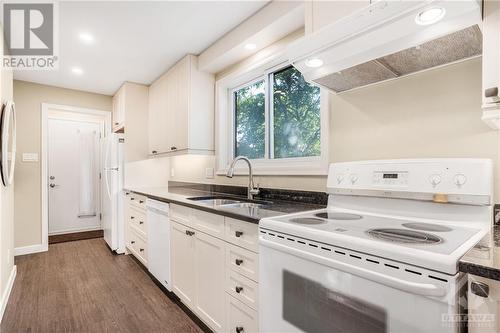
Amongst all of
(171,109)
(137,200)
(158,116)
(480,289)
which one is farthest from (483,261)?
(158,116)

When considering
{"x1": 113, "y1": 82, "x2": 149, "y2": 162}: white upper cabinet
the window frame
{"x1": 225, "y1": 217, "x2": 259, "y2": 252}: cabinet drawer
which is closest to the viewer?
{"x1": 225, "y1": 217, "x2": 259, "y2": 252}: cabinet drawer

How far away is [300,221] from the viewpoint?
1.17m

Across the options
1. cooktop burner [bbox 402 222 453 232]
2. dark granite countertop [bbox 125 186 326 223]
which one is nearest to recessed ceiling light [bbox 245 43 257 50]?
dark granite countertop [bbox 125 186 326 223]

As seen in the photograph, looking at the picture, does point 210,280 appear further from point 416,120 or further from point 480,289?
point 416,120

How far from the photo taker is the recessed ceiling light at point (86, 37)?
7.68ft

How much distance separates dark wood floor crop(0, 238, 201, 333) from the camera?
1.90m

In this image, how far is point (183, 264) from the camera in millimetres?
2025

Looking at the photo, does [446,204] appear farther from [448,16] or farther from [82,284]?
[82,284]

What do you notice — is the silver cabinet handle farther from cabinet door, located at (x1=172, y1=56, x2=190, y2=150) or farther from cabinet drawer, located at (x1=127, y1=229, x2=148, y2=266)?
cabinet drawer, located at (x1=127, y1=229, x2=148, y2=266)

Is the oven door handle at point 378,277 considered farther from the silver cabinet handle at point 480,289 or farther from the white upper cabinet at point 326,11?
the white upper cabinet at point 326,11

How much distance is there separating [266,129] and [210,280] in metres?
1.36

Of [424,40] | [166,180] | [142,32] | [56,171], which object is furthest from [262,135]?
[56,171]

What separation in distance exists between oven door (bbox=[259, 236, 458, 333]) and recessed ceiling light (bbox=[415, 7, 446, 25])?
0.89 metres

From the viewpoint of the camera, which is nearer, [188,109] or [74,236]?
[188,109]
